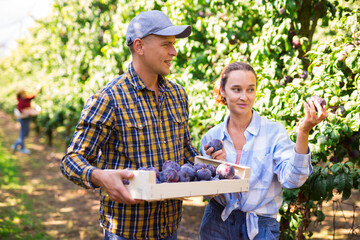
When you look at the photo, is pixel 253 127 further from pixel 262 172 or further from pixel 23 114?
pixel 23 114

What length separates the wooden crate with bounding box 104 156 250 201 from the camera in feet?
5.43

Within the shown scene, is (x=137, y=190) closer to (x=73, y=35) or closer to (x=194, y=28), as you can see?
(x=194, y=28)

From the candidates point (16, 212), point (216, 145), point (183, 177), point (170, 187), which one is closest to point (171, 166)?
point (183, 177)

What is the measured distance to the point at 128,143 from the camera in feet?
6.58

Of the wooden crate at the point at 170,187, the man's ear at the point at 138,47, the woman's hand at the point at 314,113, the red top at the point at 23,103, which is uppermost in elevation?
the man's ear at the point at 138,47

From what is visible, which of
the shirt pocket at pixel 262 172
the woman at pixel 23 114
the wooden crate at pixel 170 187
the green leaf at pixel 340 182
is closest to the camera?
the wooden crate at pixel 170 187

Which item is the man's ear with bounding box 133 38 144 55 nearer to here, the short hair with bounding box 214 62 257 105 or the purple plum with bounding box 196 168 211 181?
the short hair with bounding box 214 62 257 105

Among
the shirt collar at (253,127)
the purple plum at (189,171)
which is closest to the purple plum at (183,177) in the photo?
the purple plum at (189,171)

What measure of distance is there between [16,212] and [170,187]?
4.29 m

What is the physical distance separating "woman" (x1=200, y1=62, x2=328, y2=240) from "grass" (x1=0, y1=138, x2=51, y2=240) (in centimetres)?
300

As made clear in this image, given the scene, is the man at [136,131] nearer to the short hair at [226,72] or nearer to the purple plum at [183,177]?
the purple plum at [183,177]

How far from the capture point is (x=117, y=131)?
2.01 meters

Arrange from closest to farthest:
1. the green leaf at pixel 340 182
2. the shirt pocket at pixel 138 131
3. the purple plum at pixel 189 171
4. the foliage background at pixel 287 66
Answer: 1. the purple plum at pixel 189 171
2. the shirt pocket at pixel 138 131
3. the green leaf at pixel 340 182
4. the foliage background at pixel 287 66

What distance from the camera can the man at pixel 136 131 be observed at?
1.94 meters
